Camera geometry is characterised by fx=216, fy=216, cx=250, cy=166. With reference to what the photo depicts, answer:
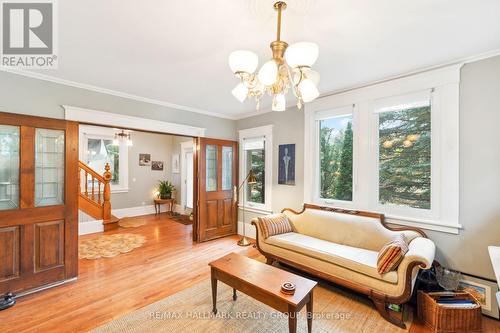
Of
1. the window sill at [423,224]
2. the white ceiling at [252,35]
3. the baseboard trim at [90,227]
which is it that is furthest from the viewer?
the baseboard trim at [90,227]

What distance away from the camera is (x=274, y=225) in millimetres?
3303

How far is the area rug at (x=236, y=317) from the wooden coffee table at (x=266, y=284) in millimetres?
163

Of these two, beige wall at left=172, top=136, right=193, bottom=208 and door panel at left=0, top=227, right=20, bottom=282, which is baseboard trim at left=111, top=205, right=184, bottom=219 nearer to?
beige wall at left=172, top=136, right=193, bottom=208

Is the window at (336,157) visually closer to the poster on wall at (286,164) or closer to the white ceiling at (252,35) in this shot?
the poster on wall at (286,164)

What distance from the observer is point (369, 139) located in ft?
9.80

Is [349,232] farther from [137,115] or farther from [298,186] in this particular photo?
[137,115]

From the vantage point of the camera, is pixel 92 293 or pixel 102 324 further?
pixel 92 293

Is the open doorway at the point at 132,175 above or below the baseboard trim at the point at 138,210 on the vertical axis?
above

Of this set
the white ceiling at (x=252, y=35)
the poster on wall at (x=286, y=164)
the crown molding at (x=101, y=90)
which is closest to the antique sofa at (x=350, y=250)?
the poster on wall at (x=286, y=164)

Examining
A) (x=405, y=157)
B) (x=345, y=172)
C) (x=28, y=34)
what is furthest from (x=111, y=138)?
(x=405, y=157)

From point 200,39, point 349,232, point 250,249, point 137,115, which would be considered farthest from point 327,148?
point 137,115

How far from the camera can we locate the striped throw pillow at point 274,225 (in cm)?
323

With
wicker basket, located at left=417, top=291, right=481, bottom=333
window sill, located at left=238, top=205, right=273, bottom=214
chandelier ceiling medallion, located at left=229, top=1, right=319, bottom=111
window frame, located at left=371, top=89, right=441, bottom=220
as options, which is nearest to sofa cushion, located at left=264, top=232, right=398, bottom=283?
wicker basket, located at left=417, top=291, right=481, bottom=333

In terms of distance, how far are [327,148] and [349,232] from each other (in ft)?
4.42
